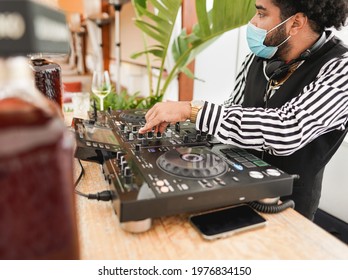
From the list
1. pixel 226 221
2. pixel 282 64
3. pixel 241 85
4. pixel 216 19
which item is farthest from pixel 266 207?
pixel 216 19

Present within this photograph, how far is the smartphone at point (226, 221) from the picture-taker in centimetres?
59

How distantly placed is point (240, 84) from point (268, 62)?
0.79 feet

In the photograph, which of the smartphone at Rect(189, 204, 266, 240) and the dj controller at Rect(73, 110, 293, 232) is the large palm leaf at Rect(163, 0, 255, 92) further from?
the smartphone at Rect(189, 204, 266, 240)

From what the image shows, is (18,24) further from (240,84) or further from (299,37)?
(240,84)

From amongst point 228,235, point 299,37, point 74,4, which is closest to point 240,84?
point 299,37

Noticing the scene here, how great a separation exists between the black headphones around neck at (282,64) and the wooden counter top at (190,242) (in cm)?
62

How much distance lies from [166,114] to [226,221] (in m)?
0.38

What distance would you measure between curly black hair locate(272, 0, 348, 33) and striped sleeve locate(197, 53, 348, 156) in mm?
276

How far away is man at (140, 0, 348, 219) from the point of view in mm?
853

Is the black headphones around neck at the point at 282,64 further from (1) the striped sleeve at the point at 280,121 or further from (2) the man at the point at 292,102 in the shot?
(1) the striped sleeve at the point at 280,121

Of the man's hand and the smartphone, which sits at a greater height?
the man's hand

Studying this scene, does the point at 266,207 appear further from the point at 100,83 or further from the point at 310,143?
the point at 100,83

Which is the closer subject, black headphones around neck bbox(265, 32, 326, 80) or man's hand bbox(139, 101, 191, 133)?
man's hand bbox(139, 101, 191, 133)

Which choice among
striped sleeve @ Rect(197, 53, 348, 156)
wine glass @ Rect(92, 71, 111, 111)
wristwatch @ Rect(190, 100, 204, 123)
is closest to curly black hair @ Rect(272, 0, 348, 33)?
striped sleeve @ Rect(197, 53, 348, 156)
